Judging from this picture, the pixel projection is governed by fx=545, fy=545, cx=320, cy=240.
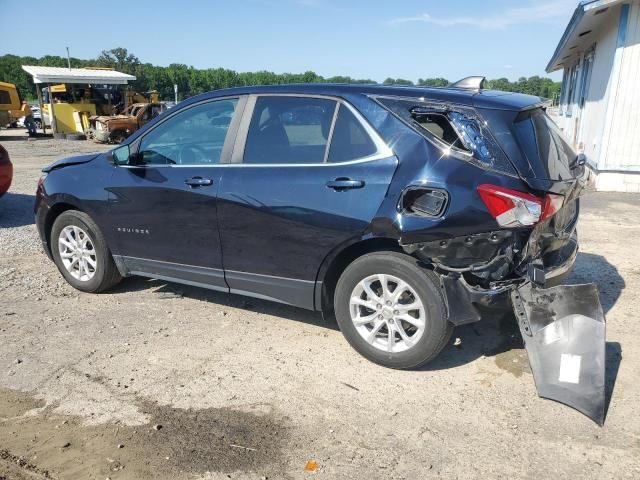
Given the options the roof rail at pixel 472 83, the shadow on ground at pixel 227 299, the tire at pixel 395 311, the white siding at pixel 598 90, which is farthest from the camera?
the white siding at pixel 598 90

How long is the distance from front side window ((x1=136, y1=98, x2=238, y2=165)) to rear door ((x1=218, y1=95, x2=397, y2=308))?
230 millimetres

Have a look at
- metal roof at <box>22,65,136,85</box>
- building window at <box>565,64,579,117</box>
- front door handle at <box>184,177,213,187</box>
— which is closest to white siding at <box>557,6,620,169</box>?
building window at <box>565,64,579,117</box>

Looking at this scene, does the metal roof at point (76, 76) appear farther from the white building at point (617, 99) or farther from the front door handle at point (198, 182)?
the front door handle at point (198, 182)

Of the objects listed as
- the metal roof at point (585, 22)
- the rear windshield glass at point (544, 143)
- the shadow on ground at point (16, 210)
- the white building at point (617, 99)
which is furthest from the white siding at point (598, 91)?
the shadow on ground at point (16, 210)

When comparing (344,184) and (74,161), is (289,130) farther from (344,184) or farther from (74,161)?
(74,161)

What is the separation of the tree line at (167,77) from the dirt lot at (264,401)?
119 feet

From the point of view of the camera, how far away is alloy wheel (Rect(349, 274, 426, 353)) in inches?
140

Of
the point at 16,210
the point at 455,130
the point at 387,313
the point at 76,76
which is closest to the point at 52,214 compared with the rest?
the point at 387,313

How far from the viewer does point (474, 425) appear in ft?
10.2

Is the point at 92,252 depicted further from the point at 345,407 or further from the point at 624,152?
the point at 624,152

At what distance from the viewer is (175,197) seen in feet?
14.5

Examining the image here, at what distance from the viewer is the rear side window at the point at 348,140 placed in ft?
12.1

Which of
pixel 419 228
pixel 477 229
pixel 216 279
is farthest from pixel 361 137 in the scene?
pixel 216 279

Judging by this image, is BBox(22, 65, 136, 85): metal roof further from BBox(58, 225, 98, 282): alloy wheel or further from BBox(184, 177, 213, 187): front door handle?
BBox(184, 177, 213, 187): front door handle
